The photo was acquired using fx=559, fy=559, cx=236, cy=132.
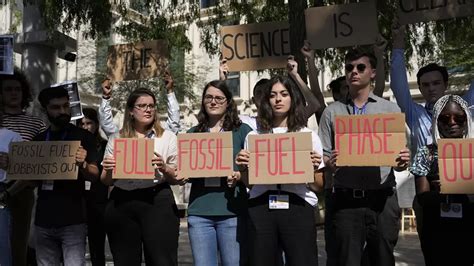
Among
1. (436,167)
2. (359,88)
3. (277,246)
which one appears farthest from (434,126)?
(277,246)

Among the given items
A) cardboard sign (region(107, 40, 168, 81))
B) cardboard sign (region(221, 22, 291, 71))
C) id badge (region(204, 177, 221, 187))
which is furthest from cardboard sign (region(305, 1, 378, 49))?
id badge (region(204, 177, 221, 187))

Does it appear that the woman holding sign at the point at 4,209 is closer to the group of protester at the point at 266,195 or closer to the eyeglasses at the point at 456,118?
the group of protester at the point at 266,195

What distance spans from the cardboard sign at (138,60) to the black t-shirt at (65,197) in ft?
5.37

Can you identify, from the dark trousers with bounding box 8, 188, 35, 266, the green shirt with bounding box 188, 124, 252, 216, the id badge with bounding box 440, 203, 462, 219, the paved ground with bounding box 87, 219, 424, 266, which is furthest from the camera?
the paved ground with bounding box 87, 219, 424, 266

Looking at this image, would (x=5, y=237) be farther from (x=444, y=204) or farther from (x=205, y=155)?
(x=444, y=204)

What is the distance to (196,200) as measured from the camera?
4008 millimetres

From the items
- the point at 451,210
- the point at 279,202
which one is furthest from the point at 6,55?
the point at 451,210

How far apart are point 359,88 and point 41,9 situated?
4.71m

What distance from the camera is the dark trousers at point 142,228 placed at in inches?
154

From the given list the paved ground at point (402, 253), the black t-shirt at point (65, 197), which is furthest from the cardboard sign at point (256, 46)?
the paved ground at point (402, 253)

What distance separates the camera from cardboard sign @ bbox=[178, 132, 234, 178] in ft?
12.7

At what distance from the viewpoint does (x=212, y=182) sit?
402 centimetres

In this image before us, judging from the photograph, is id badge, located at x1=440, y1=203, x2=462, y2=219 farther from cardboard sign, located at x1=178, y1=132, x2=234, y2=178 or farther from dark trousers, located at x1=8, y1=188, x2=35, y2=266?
dark trousers, located at x1=8, y1=188, x2=35, y2=266

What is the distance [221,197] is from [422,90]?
1.87 m
